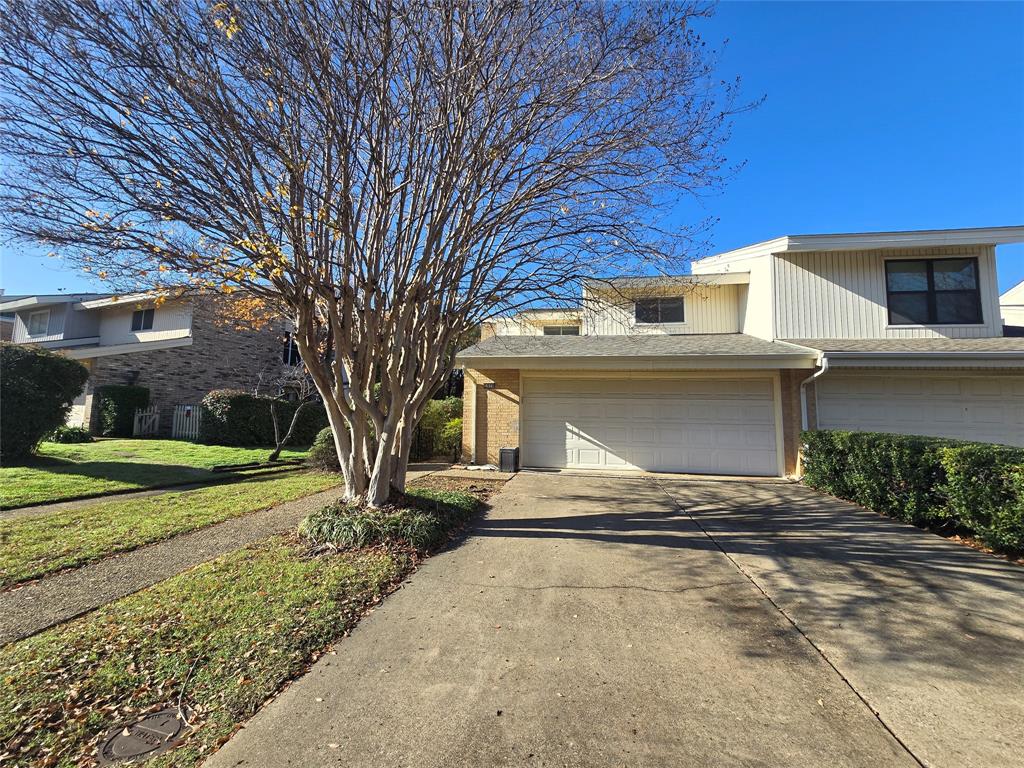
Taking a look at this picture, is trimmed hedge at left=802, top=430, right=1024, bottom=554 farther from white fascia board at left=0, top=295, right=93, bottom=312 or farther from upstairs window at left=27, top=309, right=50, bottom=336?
upstairs window at left=27, top=309, right=50, bottom=336

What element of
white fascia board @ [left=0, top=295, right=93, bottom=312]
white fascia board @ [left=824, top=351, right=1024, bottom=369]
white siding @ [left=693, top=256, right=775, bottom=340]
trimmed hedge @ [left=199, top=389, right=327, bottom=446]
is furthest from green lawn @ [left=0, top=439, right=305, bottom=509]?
white fascia board @ [left=824, top=351, right=1024, bottom=369]

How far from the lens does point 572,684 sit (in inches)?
114

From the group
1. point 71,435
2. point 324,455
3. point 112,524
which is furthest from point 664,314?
→ point 71,435

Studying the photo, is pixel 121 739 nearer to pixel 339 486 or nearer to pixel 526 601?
pixel 526 601

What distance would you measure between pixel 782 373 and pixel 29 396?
1636 centimetres

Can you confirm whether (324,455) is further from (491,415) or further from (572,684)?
(572,684)

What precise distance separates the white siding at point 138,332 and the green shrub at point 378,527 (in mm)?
16138

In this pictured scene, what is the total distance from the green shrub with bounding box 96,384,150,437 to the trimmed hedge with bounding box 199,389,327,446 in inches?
88.6

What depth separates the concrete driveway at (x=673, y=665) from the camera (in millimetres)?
2363

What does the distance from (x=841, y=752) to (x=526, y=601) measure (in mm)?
2332

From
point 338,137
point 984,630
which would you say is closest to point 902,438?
point 984,630

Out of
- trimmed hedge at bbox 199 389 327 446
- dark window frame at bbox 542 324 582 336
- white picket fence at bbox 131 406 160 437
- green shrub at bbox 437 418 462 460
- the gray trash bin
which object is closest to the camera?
the gray trash bin

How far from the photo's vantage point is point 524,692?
2822mm

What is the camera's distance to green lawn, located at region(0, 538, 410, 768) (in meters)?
2.46
